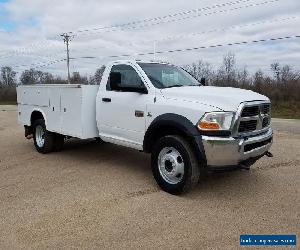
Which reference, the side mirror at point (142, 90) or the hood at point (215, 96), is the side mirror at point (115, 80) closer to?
the side mirror at point (142, 90)

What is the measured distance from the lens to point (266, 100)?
5766mm

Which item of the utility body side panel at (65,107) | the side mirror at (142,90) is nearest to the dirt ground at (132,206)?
the utility body side panel at (65,107)

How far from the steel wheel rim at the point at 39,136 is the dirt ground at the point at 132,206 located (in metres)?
0.98

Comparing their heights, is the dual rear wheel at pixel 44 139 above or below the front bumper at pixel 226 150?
below

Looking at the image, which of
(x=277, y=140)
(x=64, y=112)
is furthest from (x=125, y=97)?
(x=277, y=140)

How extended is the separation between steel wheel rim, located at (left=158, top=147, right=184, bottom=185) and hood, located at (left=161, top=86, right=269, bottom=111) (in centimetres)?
82

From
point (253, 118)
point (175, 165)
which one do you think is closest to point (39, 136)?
point (175, 165)

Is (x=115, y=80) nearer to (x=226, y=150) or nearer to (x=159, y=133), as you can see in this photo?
(x=159, y=133)

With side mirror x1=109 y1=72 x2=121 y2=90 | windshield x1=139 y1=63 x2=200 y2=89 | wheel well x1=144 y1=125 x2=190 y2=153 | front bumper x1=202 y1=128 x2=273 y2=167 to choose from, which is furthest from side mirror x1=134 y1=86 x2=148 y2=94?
front bumper x1=202 y1=128 x2=273 y2=167

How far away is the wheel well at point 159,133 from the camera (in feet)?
18.3

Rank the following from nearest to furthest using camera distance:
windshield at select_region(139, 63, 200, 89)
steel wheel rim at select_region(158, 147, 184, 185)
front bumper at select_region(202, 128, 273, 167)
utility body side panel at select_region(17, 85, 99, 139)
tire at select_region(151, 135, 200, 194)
Answer: front bumper at select_region(202, 128, 273, 167) < tire at select_region(151, 135, 200, 194) < steel wheel rim at select_region(158, 147, 184, 185) < windshield at select_region(139, 63, 200, 89) < utility body side panel at select_region(17, 85, 99, 139)

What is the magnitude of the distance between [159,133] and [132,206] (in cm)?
133

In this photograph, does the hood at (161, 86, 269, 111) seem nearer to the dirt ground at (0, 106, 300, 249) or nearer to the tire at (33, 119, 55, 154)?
the dirt ground at (0, 106, 300, 249)

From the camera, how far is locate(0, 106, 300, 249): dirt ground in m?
4.20
